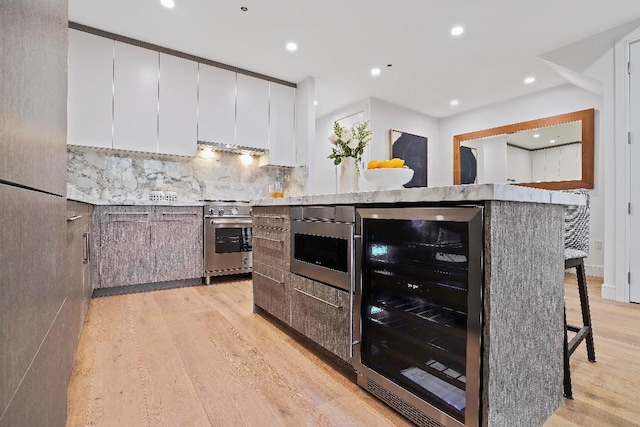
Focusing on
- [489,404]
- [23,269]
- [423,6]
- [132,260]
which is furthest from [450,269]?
[132,260]

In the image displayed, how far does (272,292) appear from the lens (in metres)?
2.19

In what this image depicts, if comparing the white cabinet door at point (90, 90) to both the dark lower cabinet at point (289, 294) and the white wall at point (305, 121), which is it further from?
the white wall at point (305, 121)

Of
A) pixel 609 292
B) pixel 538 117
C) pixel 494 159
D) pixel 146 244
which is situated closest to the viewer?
pixel 609 292

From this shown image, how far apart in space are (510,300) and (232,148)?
3561 mm

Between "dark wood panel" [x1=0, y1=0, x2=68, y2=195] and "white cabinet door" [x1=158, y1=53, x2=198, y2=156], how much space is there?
2.79 metres

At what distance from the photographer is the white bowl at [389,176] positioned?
162 cm

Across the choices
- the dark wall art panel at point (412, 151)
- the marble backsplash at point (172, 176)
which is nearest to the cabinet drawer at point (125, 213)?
the marble backsplash at point (172, 176)

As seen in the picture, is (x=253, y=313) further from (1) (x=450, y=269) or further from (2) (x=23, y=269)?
(2) (x=23, y=269)

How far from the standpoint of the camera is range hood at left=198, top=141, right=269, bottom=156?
377 cm

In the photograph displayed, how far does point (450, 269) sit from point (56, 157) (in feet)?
4.24

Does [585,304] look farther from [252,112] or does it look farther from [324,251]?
[252,112]

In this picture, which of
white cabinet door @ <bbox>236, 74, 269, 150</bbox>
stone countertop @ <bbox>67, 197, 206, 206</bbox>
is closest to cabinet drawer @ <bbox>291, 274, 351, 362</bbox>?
stone countertop @ <bbox>67, 197, 206, 206</bbox>

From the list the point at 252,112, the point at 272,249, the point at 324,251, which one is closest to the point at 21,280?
the point at 324,251

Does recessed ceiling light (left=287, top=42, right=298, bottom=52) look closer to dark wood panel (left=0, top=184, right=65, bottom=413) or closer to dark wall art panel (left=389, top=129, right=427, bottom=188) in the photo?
dark wall art panel (left=389, top=129, right=427, bottom=188)
